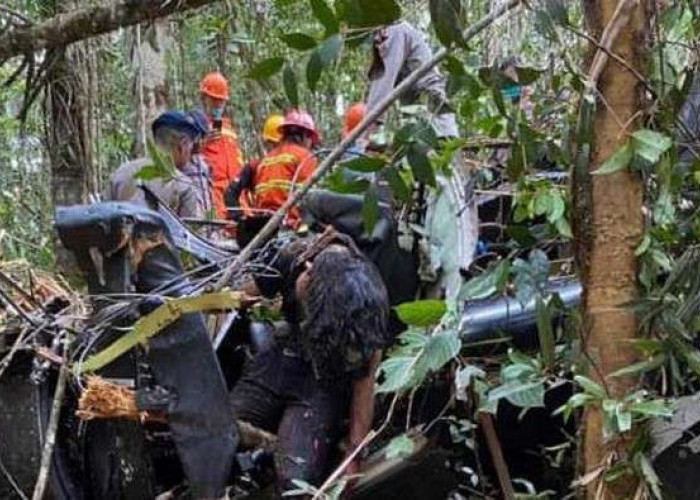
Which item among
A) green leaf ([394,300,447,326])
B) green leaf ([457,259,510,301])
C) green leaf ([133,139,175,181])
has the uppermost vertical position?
green leaf ([133,139,175,181])

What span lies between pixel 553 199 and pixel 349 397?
1.71 m

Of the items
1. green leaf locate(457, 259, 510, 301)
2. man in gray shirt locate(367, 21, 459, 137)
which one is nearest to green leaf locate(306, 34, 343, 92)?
green leaf locate(457, 259, 510, 301)

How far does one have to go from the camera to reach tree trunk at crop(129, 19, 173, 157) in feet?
27.2

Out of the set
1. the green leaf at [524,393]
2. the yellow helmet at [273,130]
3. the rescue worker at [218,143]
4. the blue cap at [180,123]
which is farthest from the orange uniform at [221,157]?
the green leaf at [524,393]

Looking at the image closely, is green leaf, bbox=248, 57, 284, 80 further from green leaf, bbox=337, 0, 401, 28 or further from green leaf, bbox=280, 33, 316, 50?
green leaf, bbox=337, 0, 401, 28

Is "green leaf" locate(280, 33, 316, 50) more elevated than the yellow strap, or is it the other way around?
"green leaf" locate(280, 33, 316, 50)

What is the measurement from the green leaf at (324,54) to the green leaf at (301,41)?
0.09 ft

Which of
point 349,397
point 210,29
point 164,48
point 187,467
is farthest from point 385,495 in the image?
point 210,29

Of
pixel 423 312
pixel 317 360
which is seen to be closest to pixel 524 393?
pixel 423 312

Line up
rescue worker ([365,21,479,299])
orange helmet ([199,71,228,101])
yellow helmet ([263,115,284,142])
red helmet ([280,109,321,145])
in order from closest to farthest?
rescue worker ([365,21,479,299])
red helmet ([280,109,321,145])
yellow helmet ([263,115,284,142])
orange helmet ([199,71,228,101])

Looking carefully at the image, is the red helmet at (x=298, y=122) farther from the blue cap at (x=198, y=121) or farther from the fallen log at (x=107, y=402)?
the fallen log at (x=107, y=402)

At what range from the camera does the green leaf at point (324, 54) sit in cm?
247

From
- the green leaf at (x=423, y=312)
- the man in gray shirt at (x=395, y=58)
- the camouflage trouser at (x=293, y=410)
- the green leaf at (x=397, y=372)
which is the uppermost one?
the man in gray shirt at (x=395, y=58)

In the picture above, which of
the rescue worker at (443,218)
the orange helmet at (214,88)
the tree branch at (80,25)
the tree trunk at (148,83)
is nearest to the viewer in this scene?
the rescue worker at (443,218)
